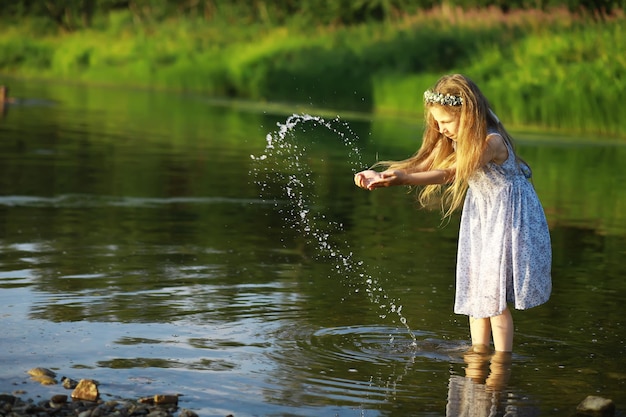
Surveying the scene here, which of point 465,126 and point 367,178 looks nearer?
point 367,178

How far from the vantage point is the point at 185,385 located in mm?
6512

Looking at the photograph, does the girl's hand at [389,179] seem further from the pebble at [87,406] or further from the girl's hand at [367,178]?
the pebble at [87,406]

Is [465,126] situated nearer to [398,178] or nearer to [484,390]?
[398,178]

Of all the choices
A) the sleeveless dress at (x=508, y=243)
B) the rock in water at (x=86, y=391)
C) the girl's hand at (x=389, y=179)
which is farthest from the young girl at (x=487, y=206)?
the rock in water at (x=86, y=391)

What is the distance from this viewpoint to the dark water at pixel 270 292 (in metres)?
6.64

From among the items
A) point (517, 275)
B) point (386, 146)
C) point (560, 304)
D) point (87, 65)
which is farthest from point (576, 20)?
point (517, 275)

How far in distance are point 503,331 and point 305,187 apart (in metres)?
9.32

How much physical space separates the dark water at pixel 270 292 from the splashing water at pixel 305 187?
43mm

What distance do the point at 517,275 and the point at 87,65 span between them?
3815 cm

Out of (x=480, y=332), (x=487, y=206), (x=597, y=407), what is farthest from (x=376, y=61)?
(x=597, y=407)

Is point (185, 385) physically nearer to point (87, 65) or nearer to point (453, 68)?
point (453, 68)

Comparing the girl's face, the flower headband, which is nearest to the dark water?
the girl's face

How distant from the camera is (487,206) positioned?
7.29 meters

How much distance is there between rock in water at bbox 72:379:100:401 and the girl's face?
88.9 inches
